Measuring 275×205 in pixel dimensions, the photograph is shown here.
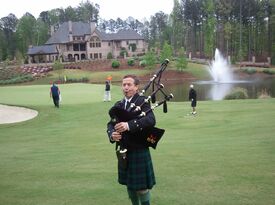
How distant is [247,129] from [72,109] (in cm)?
1670

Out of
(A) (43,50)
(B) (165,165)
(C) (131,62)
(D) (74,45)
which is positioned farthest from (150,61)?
(B) (165,165)

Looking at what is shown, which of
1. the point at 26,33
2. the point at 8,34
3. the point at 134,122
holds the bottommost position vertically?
the point at 134,122

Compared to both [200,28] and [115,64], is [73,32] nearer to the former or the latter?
[115,64]

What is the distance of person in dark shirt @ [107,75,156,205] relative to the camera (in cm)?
608

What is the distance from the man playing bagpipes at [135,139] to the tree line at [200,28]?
84466mm

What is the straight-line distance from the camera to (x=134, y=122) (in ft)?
19.8

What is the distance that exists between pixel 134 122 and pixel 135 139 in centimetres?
39

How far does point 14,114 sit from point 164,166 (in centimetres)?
2061

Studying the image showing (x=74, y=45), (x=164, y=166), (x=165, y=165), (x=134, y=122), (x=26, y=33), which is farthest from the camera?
(x=26, y=33)

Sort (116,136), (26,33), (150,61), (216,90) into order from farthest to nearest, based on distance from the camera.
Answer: (26,33) < (150,61) < (216,90) < (116,136)

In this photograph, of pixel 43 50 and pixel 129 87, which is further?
pixel 43 50

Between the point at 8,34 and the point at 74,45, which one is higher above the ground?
the point at 8,34

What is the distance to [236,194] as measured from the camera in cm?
742

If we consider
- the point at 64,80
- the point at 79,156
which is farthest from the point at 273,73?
the point at 79,156
